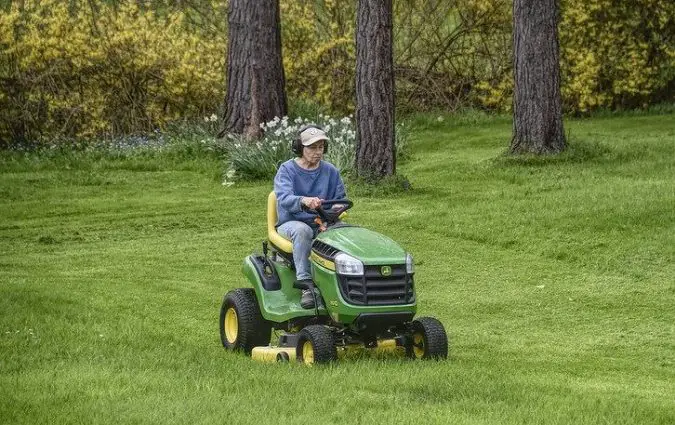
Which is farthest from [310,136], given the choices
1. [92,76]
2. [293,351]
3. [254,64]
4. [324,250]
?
[92,76]

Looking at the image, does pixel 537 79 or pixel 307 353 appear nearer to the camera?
pixel 307 353

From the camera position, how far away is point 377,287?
8.77m

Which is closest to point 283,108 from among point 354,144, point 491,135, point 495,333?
point 354,144

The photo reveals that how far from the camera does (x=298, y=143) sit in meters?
9.51

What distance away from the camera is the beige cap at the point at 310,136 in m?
9.38

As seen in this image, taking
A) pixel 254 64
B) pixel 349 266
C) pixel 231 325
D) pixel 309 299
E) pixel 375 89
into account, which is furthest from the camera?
pixel 254 64

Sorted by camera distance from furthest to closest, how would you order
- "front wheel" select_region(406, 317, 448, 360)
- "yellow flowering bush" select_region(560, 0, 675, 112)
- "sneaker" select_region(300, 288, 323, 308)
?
1. "yellow flowering bush" select_region(560, 0, 675, 112)
2. "sneaker" select_region(300, 288, 323, 308)
3. "front wheel" select_region(406, 317, 448, 360)

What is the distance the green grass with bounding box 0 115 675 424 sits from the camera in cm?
738

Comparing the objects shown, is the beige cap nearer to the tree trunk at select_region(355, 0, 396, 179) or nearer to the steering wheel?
the steering wheel

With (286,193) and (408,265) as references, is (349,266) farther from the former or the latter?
(286,193)

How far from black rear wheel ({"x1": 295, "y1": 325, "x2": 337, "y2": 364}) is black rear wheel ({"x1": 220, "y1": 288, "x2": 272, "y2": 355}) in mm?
762

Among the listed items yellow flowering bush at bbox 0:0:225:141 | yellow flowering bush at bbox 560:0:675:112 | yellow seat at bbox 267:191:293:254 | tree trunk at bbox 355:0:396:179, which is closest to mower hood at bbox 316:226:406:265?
yellow seat at bbox 267:191:293:254

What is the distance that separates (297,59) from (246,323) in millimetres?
17057

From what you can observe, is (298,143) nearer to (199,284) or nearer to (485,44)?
(199,284)
